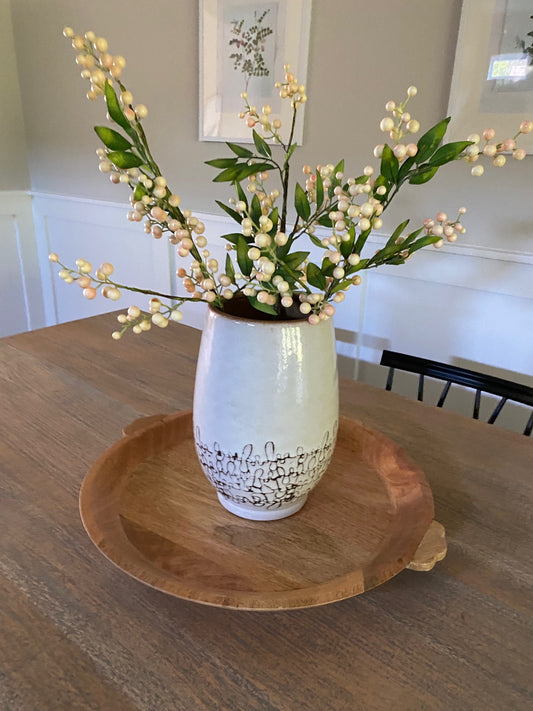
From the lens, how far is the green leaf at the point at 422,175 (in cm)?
55

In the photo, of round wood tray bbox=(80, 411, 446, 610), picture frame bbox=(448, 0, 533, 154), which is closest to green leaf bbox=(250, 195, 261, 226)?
round wood tray bbox=(80, 411, 446, 610)

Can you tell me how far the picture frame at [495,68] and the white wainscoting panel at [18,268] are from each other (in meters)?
2.16

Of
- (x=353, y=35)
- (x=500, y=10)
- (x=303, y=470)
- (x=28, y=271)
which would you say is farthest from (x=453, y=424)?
(x=28, y=271)

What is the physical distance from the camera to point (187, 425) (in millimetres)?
899

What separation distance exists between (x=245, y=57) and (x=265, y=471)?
59.4 inches

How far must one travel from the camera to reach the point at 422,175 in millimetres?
565

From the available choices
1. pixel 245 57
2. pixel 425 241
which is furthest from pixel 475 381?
pixel 245 57

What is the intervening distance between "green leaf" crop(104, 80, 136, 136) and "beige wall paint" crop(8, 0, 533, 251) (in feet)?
3.65

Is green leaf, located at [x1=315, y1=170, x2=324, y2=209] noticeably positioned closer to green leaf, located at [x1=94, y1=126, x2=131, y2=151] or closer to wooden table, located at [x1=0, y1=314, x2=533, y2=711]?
green leaf, located at [x1=94, y1=126, x2=131, y2=151]

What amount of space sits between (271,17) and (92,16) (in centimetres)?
94

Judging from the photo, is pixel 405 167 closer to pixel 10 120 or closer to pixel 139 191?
pixel 139 191

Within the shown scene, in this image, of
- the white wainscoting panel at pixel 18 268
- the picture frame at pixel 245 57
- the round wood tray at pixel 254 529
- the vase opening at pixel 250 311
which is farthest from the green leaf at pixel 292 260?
the white wainscoting panel at pixel 18 268

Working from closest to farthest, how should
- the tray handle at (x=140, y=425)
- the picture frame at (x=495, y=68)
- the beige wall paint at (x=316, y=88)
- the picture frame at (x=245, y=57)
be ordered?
the tray handle at (x=140, y=425) → the picture frame at (x=495, y=68) → the beige wall paint at (x=316, y=88) → the picture frame at (x=245, y=57)

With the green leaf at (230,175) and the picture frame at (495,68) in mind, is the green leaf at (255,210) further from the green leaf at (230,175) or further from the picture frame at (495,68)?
the picture frame at (495,68)
